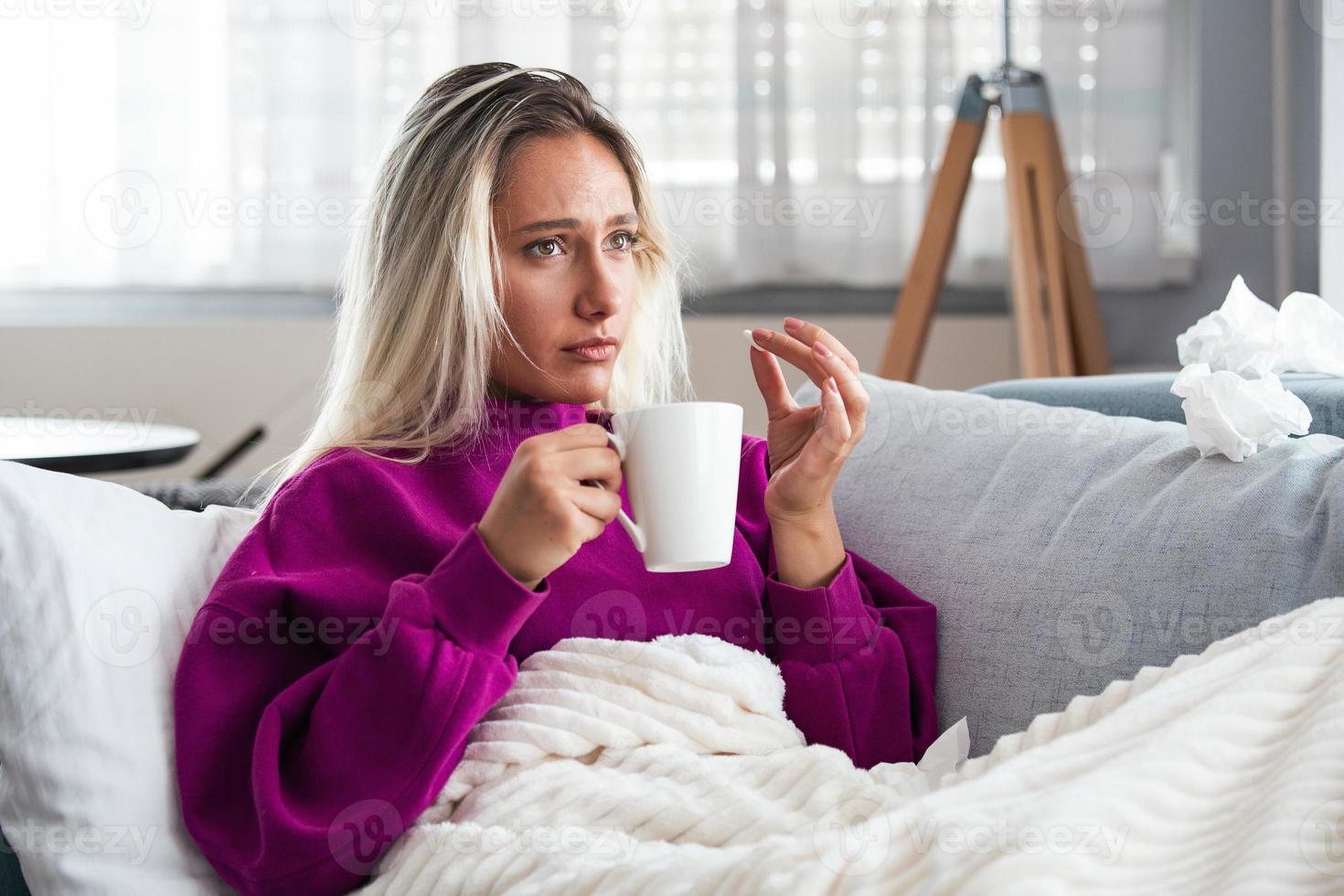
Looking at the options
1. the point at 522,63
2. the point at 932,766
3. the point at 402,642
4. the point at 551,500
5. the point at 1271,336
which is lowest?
the point at 932,766

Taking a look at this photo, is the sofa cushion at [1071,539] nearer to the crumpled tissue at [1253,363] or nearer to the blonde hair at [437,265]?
the crumpled tissue at [1253,363]

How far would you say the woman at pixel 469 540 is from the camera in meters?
0.88

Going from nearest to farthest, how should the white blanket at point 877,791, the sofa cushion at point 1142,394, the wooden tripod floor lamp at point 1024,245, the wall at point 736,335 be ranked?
the white blanket at point 877,791, the sofa cushion at point 1142,394, the wooden tripod floor lamp at point 1024,245, the wall at point 736,335

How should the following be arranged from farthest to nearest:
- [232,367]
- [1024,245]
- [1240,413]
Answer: [232,367]
[1024,245]
[1240,413]

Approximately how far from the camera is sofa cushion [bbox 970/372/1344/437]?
1.06m

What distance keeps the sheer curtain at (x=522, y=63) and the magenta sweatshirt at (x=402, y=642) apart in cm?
185

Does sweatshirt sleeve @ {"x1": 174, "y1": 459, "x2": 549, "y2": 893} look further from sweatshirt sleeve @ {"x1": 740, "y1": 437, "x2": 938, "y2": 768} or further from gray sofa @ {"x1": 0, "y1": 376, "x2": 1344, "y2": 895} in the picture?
sweatshirt sleeve @ {"x1": 740, "y1": 437, "x2": 938, "y2": 768}

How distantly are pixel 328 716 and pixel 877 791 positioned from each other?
0.39 metres

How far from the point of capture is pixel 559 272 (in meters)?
1.11

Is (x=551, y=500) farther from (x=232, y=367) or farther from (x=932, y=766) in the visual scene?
(x=232, y=367)

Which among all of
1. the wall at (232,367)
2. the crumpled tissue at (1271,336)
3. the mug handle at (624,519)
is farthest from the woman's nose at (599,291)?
the wall at (232,367)

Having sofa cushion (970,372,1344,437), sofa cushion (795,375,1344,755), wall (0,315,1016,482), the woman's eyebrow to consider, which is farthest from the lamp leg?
the woman's eyebrow

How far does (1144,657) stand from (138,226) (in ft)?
8.70

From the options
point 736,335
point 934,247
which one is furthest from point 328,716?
point 736,335
